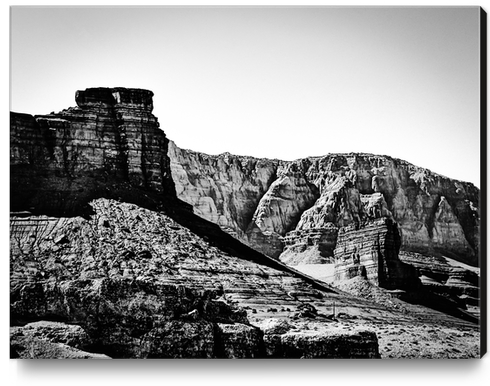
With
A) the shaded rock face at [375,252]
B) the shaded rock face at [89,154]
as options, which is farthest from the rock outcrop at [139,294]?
the shaded rock face at [375,252]

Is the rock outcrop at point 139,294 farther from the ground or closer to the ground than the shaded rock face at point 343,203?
closer to the ground

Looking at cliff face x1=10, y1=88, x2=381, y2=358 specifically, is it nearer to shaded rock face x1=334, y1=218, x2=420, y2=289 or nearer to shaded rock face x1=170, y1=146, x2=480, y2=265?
shaded rock face x1=170, y1=146, x2=480, y2=265

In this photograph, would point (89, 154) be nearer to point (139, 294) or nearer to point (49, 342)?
point (139, 294)

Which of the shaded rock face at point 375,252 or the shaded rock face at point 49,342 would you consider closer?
the shaded rock face at point 49,342

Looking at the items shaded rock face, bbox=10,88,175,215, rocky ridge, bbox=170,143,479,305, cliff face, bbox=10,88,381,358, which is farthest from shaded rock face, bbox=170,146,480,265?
cliff face, bbox=10,88,381,358

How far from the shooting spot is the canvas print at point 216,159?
23484 mm

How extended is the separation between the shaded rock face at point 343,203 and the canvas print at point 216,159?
222 mm

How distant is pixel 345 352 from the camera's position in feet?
76.8

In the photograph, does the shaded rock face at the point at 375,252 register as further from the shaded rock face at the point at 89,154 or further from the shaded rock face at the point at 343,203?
the shaded rock face at the point at 89,154

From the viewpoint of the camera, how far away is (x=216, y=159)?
27.8 meters

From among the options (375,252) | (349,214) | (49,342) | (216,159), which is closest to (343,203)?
(349,214)

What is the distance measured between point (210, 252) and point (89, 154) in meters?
3.42

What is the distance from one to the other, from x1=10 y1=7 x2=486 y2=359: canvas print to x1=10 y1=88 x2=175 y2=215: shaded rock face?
2.4 inches

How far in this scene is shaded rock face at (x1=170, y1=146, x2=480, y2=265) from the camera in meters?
27.6
